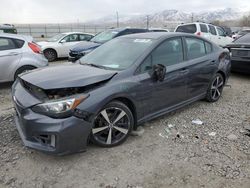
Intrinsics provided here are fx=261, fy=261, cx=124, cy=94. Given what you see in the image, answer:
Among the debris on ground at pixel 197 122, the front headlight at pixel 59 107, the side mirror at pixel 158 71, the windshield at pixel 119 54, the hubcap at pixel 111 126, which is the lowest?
the debris on ground at pixel 197 122

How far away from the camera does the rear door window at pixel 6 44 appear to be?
261 inches

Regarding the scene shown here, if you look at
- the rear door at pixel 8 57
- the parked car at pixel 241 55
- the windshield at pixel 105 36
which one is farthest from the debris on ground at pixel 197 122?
the windshield at pixel 105 36

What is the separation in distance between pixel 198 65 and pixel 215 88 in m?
1.01

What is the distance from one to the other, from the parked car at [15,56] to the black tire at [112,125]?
4.07 metres

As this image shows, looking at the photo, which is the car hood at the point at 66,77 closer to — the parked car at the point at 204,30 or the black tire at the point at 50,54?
the black tire at the point at 50,54

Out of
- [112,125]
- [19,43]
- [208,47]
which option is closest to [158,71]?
[112,125]

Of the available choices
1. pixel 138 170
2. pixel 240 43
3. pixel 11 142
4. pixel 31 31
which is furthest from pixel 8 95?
pixel 31 31

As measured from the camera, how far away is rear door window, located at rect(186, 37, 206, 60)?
16.1ft

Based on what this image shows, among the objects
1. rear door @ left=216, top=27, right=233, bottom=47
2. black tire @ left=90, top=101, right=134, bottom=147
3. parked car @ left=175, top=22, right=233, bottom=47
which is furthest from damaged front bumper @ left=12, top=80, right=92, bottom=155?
rear door @ left=216, top=27, right=233, bottom=47

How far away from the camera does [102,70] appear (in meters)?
3.87

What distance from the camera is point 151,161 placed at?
11.2ft

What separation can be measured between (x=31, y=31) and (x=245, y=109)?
107ft

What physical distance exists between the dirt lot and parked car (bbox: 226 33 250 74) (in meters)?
3.54

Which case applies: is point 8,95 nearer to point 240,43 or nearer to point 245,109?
point 245,109
